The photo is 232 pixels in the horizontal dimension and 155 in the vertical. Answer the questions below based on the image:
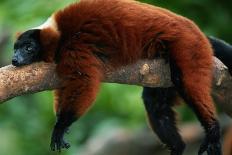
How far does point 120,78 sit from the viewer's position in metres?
5.03

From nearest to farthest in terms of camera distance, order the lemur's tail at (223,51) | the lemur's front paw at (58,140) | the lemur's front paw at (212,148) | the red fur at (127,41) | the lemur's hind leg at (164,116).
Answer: the lemur's front paw at (58,140) → the red fur at (127,41) → the lemur's front paw at (212,148) → the lemur's tail at (223,51) → the lemur's hind leg at (164,116)

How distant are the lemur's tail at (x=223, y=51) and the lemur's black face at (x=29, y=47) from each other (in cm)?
158

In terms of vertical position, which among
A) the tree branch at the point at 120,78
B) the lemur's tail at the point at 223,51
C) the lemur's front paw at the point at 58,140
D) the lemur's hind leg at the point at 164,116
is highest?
the tree branch at the point at 120,78

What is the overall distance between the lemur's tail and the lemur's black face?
1.58m

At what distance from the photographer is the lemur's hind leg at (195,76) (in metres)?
5.20

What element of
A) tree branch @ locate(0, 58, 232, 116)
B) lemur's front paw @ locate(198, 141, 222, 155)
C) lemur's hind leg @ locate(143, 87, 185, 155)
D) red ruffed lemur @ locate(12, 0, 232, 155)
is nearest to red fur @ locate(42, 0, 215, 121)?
red ruffed lemur @ locate(12, 0, 232, 155)

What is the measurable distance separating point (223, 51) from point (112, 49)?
3.71 ft

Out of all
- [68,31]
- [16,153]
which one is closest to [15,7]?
[68,31]

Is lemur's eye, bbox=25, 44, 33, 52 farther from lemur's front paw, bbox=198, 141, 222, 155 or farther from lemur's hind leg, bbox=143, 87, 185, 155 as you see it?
lemur's front paw, bbox=198, 141, 222, 155

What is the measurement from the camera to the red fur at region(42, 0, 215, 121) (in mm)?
5133

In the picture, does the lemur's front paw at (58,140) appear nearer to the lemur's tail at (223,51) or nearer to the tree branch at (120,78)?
the tree branch at (120,78)

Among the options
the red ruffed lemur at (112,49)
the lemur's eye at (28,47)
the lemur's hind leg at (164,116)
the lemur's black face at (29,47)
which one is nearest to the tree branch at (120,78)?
the red ruffed lemur at (112,49)

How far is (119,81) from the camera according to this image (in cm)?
505

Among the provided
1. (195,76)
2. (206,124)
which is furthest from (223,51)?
(206,124)
